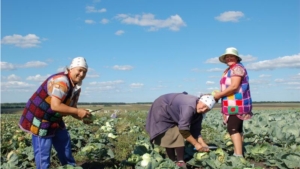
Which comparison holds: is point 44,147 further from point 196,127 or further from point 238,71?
point 238,71

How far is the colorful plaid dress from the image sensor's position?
13.6 feet

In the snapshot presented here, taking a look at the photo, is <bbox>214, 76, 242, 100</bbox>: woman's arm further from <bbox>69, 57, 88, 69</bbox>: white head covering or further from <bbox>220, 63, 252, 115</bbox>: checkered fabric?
<bbox>69, 57, 88, 69</bbox>: white head covering

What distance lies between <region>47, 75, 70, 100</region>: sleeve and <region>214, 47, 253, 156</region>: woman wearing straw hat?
2304 millimetres

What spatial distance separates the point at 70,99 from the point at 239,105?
99.0 inches

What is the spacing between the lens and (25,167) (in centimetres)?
559

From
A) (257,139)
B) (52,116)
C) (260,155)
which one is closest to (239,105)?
(260,155)

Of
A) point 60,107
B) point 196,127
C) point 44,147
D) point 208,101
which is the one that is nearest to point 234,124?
point 196,127

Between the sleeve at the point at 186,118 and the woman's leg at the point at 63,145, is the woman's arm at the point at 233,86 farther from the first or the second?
the woman's leg at the point at 63,145

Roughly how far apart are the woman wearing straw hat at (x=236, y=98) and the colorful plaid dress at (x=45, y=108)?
225 centimetres

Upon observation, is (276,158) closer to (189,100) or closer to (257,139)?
(189,100)

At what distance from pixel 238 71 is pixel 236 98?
0.41m

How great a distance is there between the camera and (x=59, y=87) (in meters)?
4.03

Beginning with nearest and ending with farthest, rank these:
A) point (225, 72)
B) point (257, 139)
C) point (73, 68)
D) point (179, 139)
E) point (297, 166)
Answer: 1. point (73, 68)
2. point (297, 166)
3. point (179, 139)
4. point (225, 72)
5. point (257, 139)

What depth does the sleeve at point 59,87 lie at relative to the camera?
4023 mm
